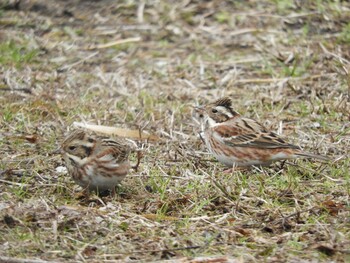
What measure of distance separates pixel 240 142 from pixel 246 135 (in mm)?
94

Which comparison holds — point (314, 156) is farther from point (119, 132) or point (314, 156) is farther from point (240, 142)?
point (119, 132)

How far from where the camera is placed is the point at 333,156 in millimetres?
8641

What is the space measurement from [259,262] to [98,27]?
7.16 metres

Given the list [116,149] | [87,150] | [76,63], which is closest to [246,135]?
[116,149]

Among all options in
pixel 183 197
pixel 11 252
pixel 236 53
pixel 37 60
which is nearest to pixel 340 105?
pixel 236 53

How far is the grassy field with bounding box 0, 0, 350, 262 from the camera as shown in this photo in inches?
262

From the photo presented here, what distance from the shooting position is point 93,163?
751 cm

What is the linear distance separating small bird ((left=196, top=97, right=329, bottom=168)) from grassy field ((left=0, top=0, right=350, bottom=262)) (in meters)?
0.16

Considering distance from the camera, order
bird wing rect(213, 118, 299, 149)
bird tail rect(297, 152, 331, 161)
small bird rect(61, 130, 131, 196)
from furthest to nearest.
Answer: bird wing rect(213, 118, 299, 149), bird tail rect(297, 152, 331, 161), small bird rect(61, 130, 131, 196)

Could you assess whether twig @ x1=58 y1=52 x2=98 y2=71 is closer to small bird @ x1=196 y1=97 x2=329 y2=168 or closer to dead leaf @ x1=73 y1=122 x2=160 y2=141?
dead leaf @ x1=73 y1=122 x2=160 y2=141

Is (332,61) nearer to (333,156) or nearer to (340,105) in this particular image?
(340,105)

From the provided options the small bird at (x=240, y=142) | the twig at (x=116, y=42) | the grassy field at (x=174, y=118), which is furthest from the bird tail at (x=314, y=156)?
the twig at (x=116, y=42)

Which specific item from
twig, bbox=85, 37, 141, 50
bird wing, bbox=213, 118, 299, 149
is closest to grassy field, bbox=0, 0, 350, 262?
twig, bbox=85, 37, 141, 50

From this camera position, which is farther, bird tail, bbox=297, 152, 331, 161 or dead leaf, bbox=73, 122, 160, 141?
dead leaf, bbox=73, 122, 160, 141
